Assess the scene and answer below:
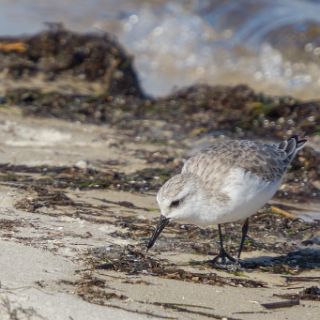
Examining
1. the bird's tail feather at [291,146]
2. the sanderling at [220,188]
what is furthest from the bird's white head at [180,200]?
the bird's tail feather at [291,146]

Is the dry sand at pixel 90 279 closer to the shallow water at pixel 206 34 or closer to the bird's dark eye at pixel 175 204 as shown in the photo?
the bird's dark eye at pixel 175 204

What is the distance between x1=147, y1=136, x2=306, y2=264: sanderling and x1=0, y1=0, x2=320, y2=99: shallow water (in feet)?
16.6

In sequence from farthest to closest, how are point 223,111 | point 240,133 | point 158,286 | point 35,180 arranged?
point 223,111 < point 240,133 < point 35,180 < point 158,286

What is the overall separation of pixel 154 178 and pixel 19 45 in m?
3.53

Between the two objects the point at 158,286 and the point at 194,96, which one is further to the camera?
the point at 194,96

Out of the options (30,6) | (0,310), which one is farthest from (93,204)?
(30,6)

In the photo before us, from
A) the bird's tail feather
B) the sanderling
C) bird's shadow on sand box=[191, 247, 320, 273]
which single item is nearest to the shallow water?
the bird's tail feather

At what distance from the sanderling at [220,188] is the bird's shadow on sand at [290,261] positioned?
3.1 inches

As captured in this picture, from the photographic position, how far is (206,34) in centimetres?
1298

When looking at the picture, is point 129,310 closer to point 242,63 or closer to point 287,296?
point 287,296

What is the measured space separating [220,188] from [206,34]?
8322 millimetres

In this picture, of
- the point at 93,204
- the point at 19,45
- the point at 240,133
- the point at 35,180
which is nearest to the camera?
the point at 93,204

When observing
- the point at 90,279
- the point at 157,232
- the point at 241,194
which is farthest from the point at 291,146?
the point at 90,279

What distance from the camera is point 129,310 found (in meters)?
3.70
